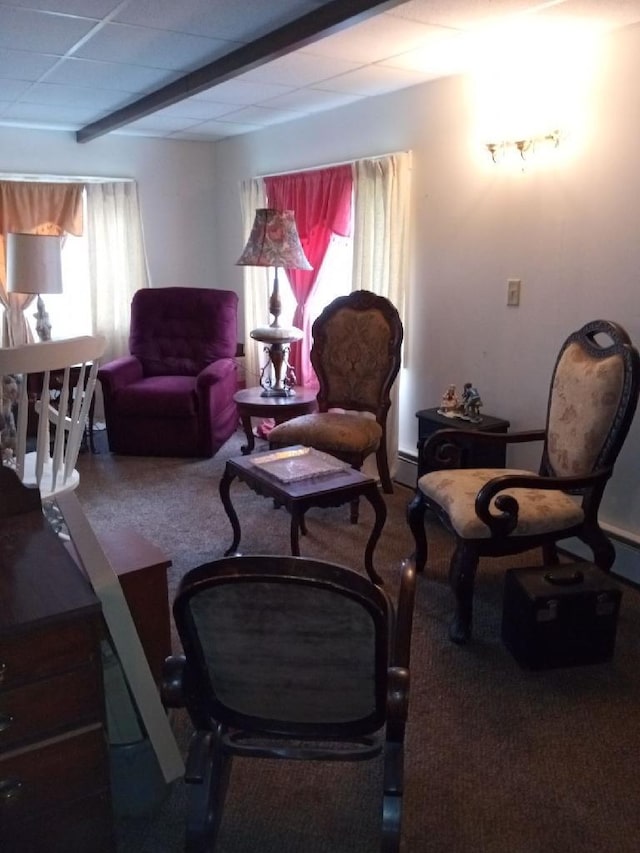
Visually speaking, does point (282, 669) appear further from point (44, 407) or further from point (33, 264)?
point (33, 264)

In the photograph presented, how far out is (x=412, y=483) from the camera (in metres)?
4.16

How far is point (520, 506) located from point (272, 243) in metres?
2.38

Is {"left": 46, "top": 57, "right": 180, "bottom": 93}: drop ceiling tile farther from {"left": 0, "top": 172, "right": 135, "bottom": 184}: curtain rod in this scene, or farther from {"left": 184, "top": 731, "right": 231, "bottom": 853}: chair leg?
{"left": 184, "top": 731, "right": 231, "bottom": 853}: chair leg

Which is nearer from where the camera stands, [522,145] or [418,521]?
[418,521]

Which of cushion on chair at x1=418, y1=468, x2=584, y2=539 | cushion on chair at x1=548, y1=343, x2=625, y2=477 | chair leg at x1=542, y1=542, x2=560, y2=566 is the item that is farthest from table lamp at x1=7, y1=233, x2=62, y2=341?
chair leg at x1=542, y1=542, x2=560, y2=566

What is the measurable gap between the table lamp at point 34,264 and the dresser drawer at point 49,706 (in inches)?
112

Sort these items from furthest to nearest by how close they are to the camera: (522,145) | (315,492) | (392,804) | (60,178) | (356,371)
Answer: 1. (60,178)
2. (356,371)
3. (522,145)
4. (315,492)
5. (392,804)

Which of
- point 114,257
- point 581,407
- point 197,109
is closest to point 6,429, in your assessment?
point 581,407

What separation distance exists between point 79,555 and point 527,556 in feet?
7.62

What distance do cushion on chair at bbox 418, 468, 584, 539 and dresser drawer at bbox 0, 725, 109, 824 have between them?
1.48 metres

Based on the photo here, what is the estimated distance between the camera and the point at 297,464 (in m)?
2.99

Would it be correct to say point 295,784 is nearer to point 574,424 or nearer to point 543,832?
point 543,832

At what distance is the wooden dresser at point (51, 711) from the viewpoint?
124 cm

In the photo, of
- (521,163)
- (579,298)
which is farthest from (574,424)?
(521,163)
